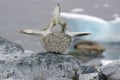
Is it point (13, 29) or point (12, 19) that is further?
point (12, 19)

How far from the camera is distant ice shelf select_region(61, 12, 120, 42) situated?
9.78 metres

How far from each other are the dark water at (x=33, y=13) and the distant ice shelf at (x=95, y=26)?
1.07 feet

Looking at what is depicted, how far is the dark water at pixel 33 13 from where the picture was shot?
10.2 metres

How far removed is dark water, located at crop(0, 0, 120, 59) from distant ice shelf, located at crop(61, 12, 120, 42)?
327 mm

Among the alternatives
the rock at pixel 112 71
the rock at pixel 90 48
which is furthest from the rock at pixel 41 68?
the rock at pixel 90 48

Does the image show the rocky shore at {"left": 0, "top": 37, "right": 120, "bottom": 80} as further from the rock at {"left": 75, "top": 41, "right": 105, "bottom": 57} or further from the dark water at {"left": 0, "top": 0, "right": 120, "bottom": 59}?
the rock at {"left": 75, "top": 41, "right": 105, "bottom": 57}

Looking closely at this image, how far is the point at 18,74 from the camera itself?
206 centimetres

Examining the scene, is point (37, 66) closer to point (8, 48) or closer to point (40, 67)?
point (40, 67)

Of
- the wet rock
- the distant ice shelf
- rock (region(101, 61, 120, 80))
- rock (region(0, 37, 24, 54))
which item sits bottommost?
rock (region(101, 61, 120, 80))

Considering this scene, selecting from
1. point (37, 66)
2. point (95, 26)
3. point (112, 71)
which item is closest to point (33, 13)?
point (95, 26)

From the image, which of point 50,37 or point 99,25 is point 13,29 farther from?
point 50,37

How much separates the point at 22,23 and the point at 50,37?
8858 millimetres

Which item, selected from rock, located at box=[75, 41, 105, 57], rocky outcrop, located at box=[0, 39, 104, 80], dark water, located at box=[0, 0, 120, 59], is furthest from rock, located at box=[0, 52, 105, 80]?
rock, located at box=[75, 41, 105, 57]

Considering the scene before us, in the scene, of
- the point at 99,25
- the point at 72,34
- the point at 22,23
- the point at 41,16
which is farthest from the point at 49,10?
the point at 72,34
